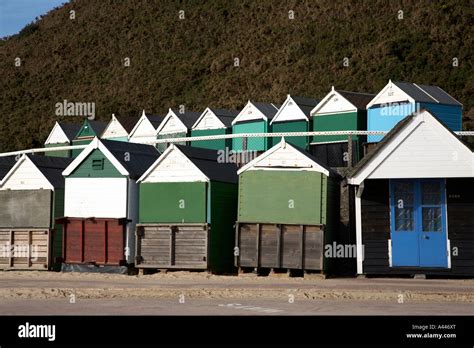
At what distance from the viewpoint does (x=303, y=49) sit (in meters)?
71.9

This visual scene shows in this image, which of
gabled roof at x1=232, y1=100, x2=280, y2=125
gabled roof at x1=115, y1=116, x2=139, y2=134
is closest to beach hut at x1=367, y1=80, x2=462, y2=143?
gabled roof at x1=232, y1=100, x2=280, y2=125

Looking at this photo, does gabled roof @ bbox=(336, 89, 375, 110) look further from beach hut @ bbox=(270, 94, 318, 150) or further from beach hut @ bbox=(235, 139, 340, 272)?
beach hut @ bbox=(235, 139, 340, 272)

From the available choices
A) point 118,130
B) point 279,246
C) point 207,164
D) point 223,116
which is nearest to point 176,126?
point 223,116

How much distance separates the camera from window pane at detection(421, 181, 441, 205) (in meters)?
22.2

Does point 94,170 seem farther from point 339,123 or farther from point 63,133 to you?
point 63,133

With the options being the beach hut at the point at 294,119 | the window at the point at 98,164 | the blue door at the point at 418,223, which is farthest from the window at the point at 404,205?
the beach hut at the point at 294,119

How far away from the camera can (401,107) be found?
105 feet

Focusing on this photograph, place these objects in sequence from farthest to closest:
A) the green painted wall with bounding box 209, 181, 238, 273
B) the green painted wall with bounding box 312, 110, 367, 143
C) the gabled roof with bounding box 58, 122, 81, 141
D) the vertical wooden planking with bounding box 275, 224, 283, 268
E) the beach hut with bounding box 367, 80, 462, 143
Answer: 1. the gabled roof with bounding box 58, 122, 81, 141
2. the green painted wall with bounding box 312, 110, 367, 143
3. the beach hut with bounding box 367, 80, 462, 143
4. the green painted wall with bounding box 209, 181, 238, 273
5. the vertical wooden planking with bounding box 275, 224, 283, 268

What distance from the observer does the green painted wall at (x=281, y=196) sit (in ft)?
75.4

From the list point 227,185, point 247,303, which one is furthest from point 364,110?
point 247,303

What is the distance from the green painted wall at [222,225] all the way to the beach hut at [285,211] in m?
0.98

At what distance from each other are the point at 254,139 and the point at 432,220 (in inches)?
648

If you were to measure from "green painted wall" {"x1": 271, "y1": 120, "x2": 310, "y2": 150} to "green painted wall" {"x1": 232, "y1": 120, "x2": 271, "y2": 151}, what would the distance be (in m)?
0.52

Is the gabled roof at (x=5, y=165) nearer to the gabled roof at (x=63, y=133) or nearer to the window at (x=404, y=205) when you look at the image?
the gabled roof at (x=63, y=133)
